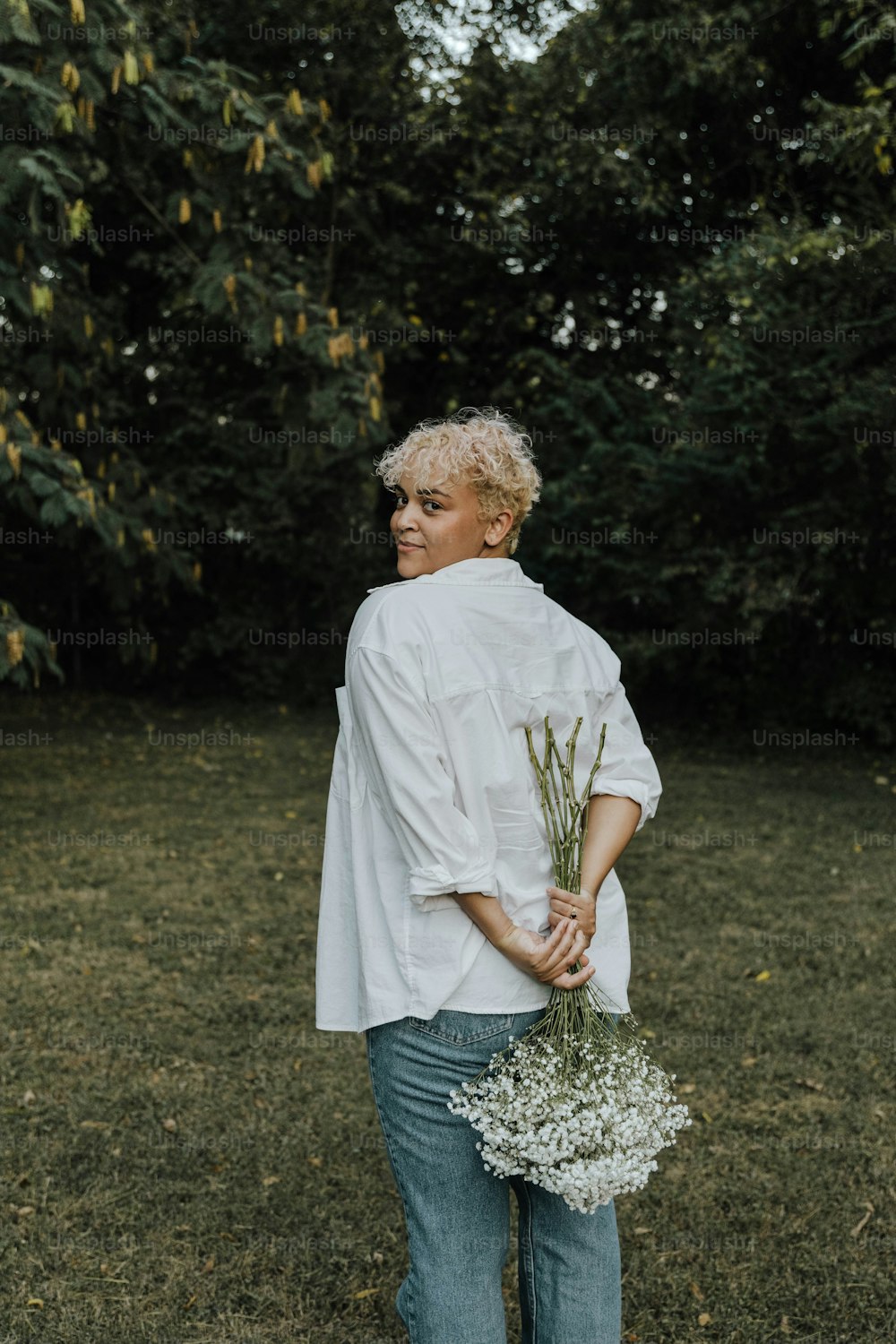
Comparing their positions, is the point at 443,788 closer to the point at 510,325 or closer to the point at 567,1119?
the point at 567,1119

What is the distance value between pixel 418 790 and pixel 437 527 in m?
0.44

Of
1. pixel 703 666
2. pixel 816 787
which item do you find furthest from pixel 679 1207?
pixel 703 666

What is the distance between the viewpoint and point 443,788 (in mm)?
1700

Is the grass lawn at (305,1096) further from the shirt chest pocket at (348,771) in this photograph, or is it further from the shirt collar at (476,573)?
the shirt collar at (476,573)

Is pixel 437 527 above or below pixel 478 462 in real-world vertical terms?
below

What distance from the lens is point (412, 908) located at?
1763mm

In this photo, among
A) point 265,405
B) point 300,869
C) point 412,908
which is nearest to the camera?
point 412,908

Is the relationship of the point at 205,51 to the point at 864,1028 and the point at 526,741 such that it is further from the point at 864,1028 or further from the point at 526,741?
the point at 526,741

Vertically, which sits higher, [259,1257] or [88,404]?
[88,404]

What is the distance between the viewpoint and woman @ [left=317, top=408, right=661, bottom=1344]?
1.74 metres

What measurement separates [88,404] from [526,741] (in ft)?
35.0

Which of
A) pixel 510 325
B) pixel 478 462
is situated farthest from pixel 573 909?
pixel 510 325

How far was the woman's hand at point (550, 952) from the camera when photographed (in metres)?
1.76

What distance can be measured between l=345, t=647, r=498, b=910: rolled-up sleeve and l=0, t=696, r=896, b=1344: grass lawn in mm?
1705
